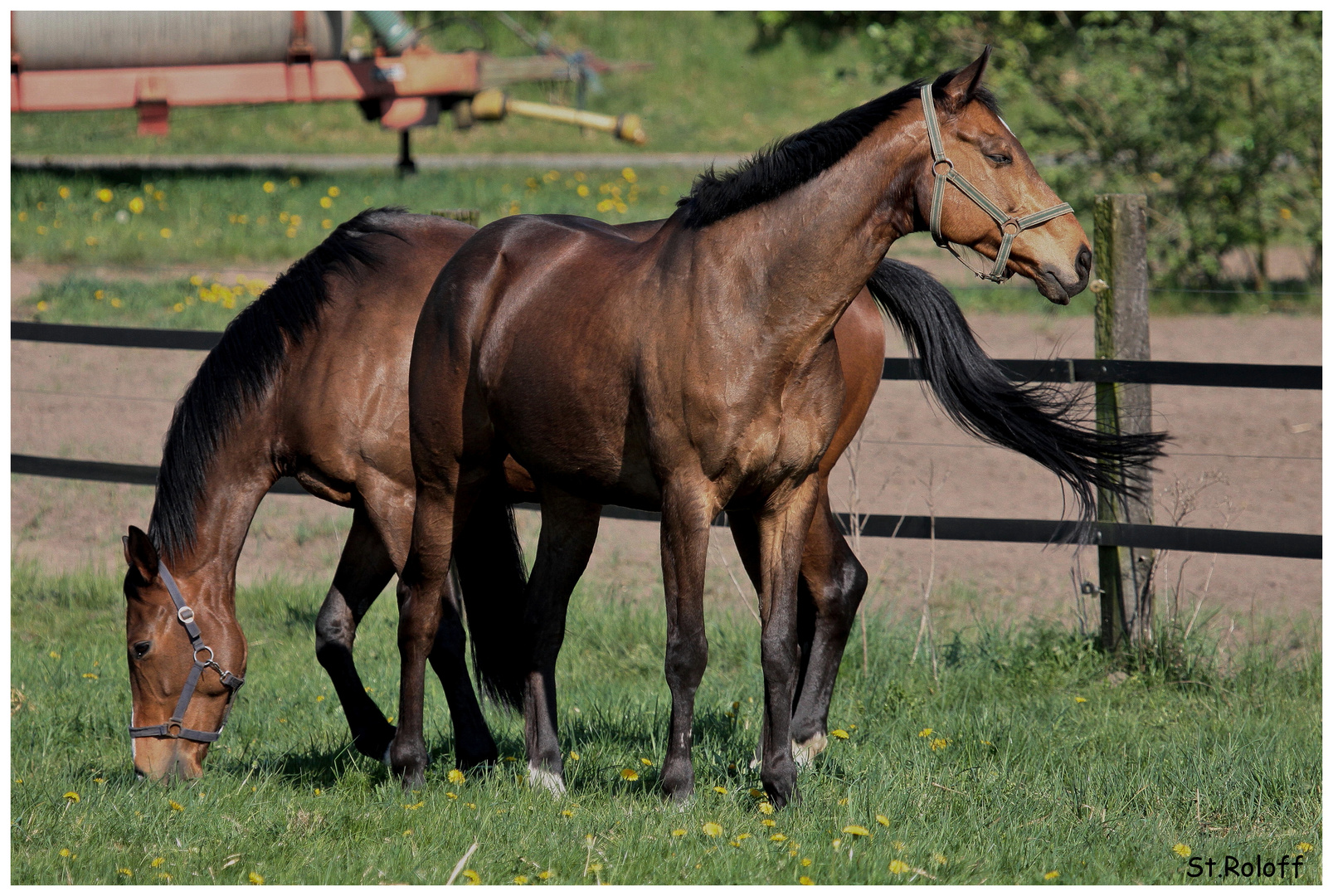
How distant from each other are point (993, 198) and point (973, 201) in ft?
0.16

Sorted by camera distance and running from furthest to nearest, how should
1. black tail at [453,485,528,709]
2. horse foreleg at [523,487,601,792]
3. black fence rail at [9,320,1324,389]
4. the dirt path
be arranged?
the dirt path, black fence rail at [9,320,1324,389], black tail at [453,485,528,709], horse foreleg at [523,487,601,792]

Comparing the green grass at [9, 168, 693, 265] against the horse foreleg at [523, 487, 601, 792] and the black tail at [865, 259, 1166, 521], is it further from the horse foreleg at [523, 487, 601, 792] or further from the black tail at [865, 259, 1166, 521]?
the horse foreleg at [523, 487, 601, 792]

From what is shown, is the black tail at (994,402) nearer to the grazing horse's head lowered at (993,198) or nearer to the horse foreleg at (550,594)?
the grazing horse's head lowered at (993,198)

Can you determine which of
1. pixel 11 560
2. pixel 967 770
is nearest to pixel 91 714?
pixel 11 560

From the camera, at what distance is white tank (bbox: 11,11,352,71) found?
545 inches

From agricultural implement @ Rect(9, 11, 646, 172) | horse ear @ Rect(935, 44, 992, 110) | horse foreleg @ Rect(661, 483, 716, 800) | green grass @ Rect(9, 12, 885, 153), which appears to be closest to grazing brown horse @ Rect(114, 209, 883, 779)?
horse foreleg @ Rect(661, 483, 716, 800)

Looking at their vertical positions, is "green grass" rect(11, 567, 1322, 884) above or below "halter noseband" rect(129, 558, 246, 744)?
below

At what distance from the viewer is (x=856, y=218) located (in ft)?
10.7

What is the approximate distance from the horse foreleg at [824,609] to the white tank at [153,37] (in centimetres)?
1218

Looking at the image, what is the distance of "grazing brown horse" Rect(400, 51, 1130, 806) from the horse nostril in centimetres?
1

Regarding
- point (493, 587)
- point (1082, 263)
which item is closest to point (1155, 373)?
point (1082, 263)

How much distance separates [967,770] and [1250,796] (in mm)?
817

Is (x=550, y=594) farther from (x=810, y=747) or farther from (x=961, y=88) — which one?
(x=961, y=88)

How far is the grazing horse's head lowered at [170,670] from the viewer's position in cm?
397
